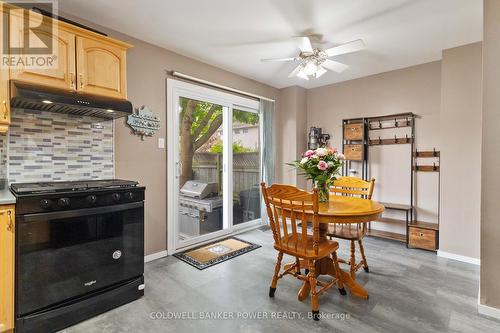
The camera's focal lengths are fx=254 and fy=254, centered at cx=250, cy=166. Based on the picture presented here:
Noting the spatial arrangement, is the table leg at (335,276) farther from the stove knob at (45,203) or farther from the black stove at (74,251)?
the stove knob at (45,203)

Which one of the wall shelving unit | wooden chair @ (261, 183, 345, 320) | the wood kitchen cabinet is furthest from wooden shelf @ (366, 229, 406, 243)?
the wood kitchen cabinet

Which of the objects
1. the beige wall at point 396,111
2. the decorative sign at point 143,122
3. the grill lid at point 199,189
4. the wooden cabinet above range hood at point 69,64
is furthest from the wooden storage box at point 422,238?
the wooden cabinet above range hood at point 69,64

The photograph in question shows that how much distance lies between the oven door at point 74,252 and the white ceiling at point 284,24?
181 cm

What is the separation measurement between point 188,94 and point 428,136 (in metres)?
3.42

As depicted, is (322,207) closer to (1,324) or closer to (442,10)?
(442,10)

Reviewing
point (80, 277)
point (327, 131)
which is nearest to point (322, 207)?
point (80, 277)

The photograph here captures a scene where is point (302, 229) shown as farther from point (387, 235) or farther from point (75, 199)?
point (387, 235)

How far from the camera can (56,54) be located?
6.60 ft

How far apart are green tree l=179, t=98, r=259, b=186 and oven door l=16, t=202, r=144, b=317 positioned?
1.31 m

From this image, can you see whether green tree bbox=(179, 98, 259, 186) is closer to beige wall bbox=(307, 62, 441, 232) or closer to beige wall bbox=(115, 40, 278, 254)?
beige wall bbox=(115, 40, 278, 254)

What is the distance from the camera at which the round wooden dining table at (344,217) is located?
6.25ft

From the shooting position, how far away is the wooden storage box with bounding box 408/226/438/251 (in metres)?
3.24

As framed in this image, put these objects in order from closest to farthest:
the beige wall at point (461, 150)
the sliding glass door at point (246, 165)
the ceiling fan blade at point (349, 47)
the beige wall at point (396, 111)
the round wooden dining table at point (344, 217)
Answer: the round wooden dining table at point (344, 217) < the ceiling fan blade at point (349, 47) < the beige wall at point (461, 150) < the beige wall at point (396, 111) < the sliding glass door at point (246, 165)

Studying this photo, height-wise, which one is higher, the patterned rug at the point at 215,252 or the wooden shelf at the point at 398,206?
the wooden shelf at the point at 398,206
